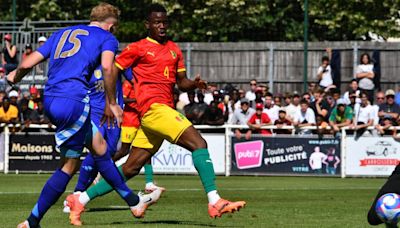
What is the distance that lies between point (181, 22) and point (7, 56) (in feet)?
33.1

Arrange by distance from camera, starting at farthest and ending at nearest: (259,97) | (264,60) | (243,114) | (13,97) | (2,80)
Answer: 1. (264,60)
2. (2,80)
3. (13,97)
4. (259,97)
5. (243,114)

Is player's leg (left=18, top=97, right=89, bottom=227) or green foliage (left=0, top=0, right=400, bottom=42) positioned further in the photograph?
green foliage (left=0, top=0, right=400, bottom=42)

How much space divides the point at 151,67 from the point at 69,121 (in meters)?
2.53

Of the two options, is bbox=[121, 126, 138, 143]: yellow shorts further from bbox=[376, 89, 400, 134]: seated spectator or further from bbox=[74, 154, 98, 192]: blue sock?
bbox=[376, 89, 400, 134]: seated spectator

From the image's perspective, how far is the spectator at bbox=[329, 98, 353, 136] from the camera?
25320 mm

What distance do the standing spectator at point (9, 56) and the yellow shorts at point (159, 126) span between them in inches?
651

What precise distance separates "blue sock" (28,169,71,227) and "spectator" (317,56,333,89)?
18.2 meters

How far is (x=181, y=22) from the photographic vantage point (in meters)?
38.0

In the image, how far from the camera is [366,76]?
27.1m

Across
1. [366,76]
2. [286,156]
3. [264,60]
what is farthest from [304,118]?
[264,60]

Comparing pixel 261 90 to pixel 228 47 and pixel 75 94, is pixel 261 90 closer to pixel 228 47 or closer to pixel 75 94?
pixel 228 47

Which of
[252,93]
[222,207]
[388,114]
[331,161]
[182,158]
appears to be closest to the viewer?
[222,207]

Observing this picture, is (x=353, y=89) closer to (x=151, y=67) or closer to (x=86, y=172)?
(x=151, y=67)

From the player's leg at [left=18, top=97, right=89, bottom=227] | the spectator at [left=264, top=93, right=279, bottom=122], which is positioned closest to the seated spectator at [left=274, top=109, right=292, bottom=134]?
the spectator at [left=264, top=93, right=279, bottom=122]
